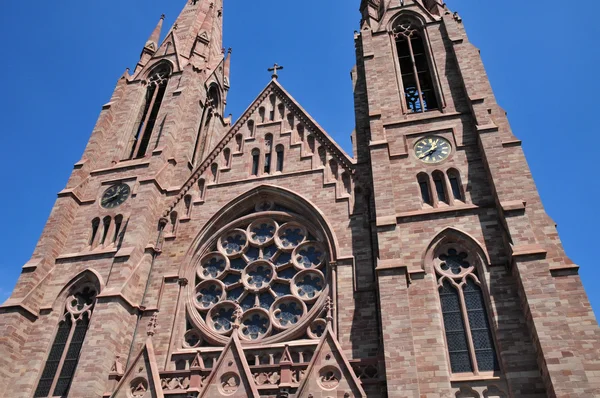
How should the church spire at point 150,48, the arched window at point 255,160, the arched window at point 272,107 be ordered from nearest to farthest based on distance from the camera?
the arched window at point 255,160 → the arched window at point 272,107 → the church spire at point 150,48

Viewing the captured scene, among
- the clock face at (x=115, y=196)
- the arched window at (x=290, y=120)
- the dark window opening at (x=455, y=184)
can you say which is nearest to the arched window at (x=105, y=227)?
the clock face at (x=115, y=196)

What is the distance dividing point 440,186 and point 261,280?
6.92 m

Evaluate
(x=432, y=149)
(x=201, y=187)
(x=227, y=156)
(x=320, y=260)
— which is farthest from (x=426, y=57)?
(x=201, y=187)

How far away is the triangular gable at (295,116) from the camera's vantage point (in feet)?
63.0

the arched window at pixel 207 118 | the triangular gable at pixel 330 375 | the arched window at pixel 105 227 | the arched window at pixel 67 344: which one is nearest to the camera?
the triangular gable at pixel 330 375

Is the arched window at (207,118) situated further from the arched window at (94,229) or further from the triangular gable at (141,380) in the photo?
the triangular gable at (141,380)

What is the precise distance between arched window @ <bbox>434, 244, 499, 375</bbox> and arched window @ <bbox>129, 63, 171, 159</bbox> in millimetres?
15048

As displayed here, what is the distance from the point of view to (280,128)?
21.6m

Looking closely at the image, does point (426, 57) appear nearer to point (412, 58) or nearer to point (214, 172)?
point (412, 58)

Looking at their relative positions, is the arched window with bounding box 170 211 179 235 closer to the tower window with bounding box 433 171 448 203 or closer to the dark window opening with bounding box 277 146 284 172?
the dark window opening with bounding box 277 146 284 172

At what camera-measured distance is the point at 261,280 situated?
55.8ft

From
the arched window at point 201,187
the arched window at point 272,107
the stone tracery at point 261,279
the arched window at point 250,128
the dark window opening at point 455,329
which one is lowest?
the dark window opening at point 455,329

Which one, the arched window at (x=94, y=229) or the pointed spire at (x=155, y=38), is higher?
the pointed spire at (x=155, y=38)

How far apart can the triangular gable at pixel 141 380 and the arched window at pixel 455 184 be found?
10.8 meters
